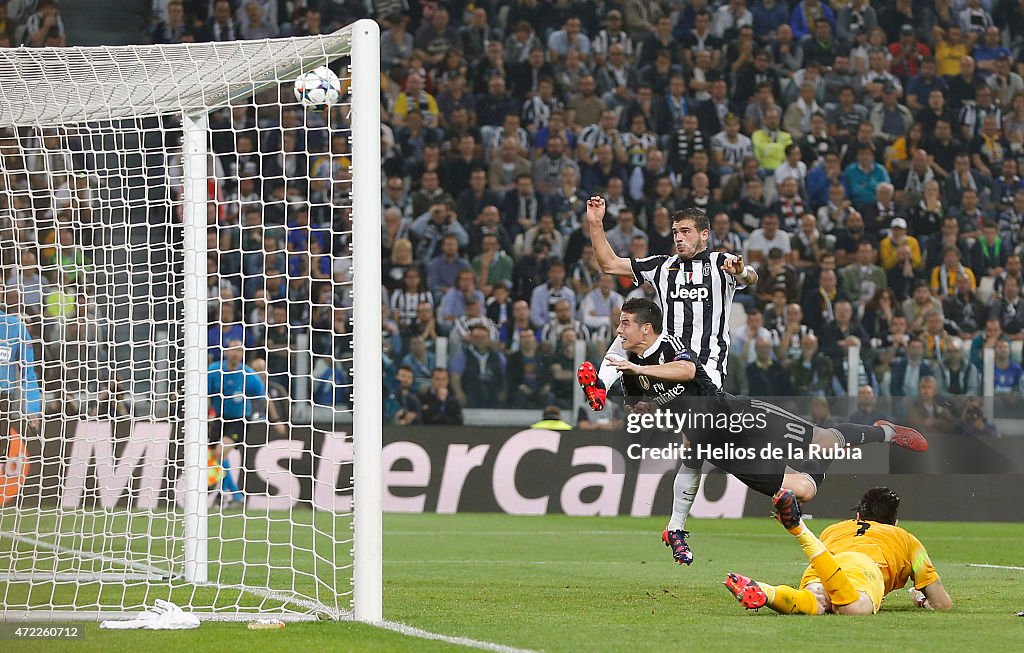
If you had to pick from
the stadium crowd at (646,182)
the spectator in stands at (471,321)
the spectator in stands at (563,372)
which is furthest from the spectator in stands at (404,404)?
the spectator in stands at (563,372)

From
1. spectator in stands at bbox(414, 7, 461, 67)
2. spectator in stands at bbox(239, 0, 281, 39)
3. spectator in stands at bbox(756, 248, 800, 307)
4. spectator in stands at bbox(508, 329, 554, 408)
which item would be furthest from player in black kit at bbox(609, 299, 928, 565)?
spectator in stands at bbox(239, 0, 281, 39)

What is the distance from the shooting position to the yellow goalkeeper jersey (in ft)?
22.0

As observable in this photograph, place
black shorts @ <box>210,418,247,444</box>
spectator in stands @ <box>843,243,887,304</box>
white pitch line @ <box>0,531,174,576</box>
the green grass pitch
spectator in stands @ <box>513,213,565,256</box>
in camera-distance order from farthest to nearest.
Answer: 1. spectator in stands @ <box>513,213,565,256</box>
2. spectator in stands @ <box>843,243,887,304</box>
3. black shorts @ <box>210,418,247,444</box>
4. white pitch line @ <box>0,531,174,576</box>
5. the green grass pitch

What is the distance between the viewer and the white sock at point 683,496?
755cm

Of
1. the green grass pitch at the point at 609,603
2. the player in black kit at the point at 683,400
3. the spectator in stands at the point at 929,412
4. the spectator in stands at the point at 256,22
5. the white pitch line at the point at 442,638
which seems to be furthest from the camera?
the spectator in stands at the point at 256,22

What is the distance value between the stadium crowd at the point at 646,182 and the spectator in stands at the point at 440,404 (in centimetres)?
2

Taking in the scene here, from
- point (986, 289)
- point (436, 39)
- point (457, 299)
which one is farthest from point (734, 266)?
point (436, 39)

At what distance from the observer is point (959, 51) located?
1797cm

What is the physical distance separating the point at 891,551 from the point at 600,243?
2.26 meters

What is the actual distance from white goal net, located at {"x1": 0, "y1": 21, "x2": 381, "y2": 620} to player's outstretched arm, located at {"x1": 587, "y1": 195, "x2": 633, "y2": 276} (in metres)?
1.40

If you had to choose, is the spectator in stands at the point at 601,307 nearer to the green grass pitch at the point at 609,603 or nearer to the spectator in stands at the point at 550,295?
the spectator in stands at the point at 550,295

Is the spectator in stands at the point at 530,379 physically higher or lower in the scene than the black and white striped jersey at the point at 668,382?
lower

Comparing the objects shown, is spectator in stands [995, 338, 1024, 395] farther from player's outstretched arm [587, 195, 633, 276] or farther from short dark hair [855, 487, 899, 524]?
player's outstretched arm [587, 195, 633, 276]

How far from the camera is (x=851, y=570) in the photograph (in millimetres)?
6535
